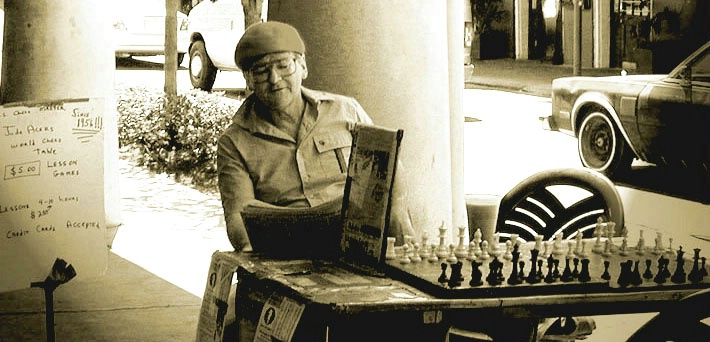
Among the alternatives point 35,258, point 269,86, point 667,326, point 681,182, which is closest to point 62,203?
point 35,258

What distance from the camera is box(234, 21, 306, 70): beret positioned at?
17.4ft

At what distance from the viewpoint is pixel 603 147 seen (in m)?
14.2

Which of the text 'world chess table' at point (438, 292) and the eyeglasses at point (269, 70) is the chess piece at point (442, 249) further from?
the eyeglasses at point (269, 70)

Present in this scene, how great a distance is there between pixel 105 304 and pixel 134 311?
322mm

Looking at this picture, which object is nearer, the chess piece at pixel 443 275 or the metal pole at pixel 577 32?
the chess piece at pixel 443 275

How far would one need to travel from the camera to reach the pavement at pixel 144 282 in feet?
25.2

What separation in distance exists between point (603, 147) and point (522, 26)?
22200mm

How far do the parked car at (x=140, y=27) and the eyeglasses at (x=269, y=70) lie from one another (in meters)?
24.5

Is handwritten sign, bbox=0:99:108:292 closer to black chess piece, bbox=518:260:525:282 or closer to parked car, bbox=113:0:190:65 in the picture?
black chess piece, bbox=518:260:525:282

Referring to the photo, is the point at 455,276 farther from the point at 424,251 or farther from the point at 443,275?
the point at 424,251

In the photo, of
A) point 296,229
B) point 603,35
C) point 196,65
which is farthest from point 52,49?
point 603,35

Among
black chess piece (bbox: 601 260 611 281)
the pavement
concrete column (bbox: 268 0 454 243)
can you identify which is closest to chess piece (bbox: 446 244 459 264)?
black chess piece (bbox: 601 260 611 281)

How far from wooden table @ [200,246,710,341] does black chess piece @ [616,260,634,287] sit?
39mm

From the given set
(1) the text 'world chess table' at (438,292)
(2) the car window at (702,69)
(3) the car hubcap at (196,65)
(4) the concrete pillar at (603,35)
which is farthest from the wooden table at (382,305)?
(4) the concrete pillar at (603,35)
